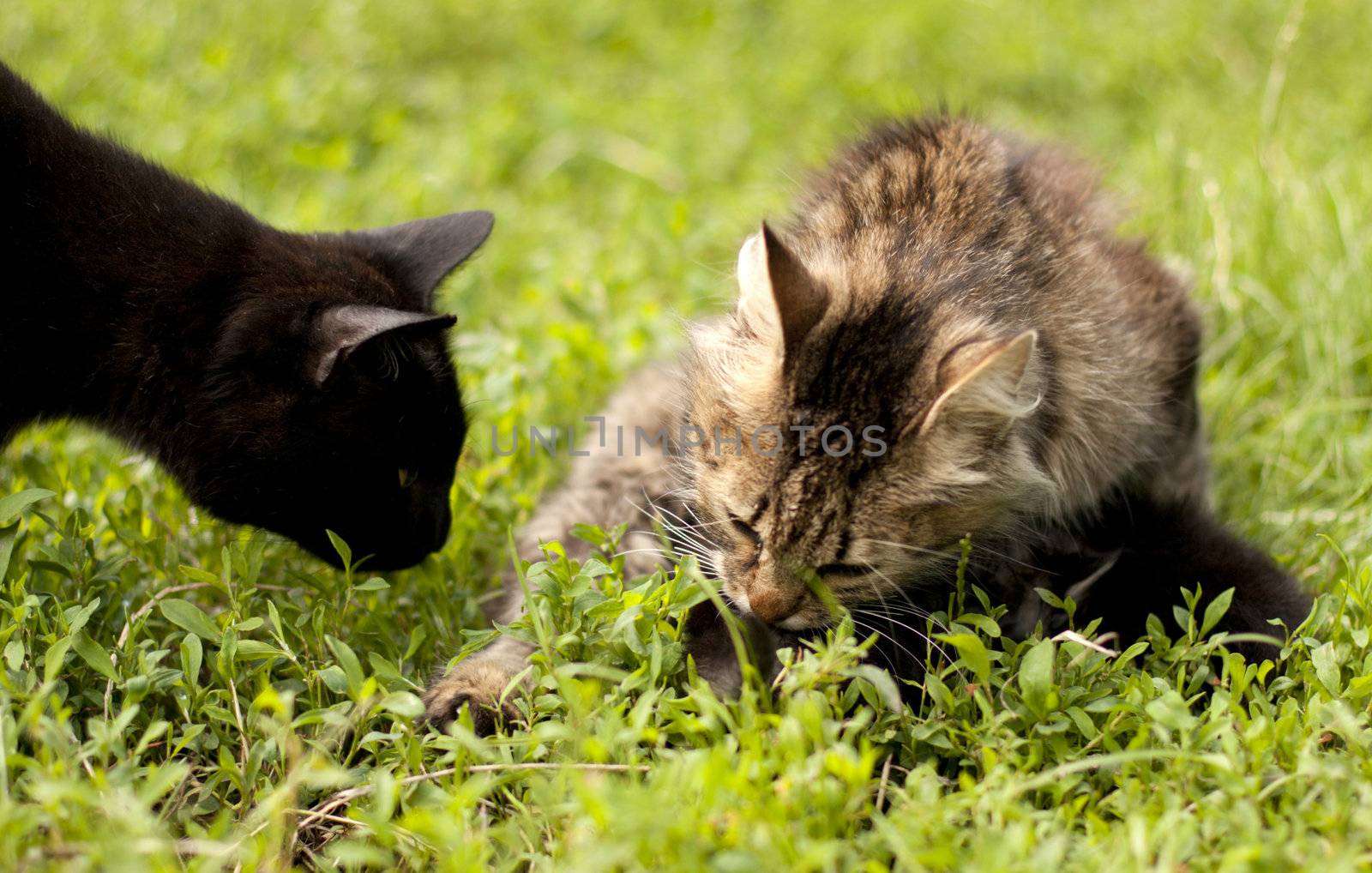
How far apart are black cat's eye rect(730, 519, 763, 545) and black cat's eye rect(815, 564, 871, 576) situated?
0.55 ft

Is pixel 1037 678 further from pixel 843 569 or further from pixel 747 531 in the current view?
pixel 747 531

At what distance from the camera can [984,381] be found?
2.43m

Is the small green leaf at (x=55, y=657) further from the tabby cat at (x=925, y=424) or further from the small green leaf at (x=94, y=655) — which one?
the tabby cat at (x=925, y=424)

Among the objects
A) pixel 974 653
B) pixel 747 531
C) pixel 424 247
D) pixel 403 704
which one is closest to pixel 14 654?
pixel 403 704

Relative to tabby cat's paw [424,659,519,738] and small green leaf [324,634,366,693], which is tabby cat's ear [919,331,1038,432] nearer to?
tabby cat's paw [424,659,519,738]

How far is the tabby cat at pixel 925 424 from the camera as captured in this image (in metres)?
2.57

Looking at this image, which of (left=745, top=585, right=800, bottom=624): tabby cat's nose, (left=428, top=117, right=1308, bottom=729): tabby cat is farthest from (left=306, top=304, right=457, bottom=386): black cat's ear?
(left=745, top=585, right=800, bottom=624): tabby cat's nose

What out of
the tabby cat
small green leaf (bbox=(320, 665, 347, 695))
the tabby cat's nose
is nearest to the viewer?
small green leaf (bbox=(320, 665, 347, 695))

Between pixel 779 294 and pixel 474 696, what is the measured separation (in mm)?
1201

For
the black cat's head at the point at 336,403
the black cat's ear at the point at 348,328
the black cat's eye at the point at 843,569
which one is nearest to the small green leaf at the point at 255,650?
the black cat's head at the point at 336,403

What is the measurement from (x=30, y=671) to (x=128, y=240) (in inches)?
44.2

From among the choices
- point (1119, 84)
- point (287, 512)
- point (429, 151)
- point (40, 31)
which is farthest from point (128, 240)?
point (1119, 84)

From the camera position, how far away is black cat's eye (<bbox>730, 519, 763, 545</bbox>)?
8.98ft

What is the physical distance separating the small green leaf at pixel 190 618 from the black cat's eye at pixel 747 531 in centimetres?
122
